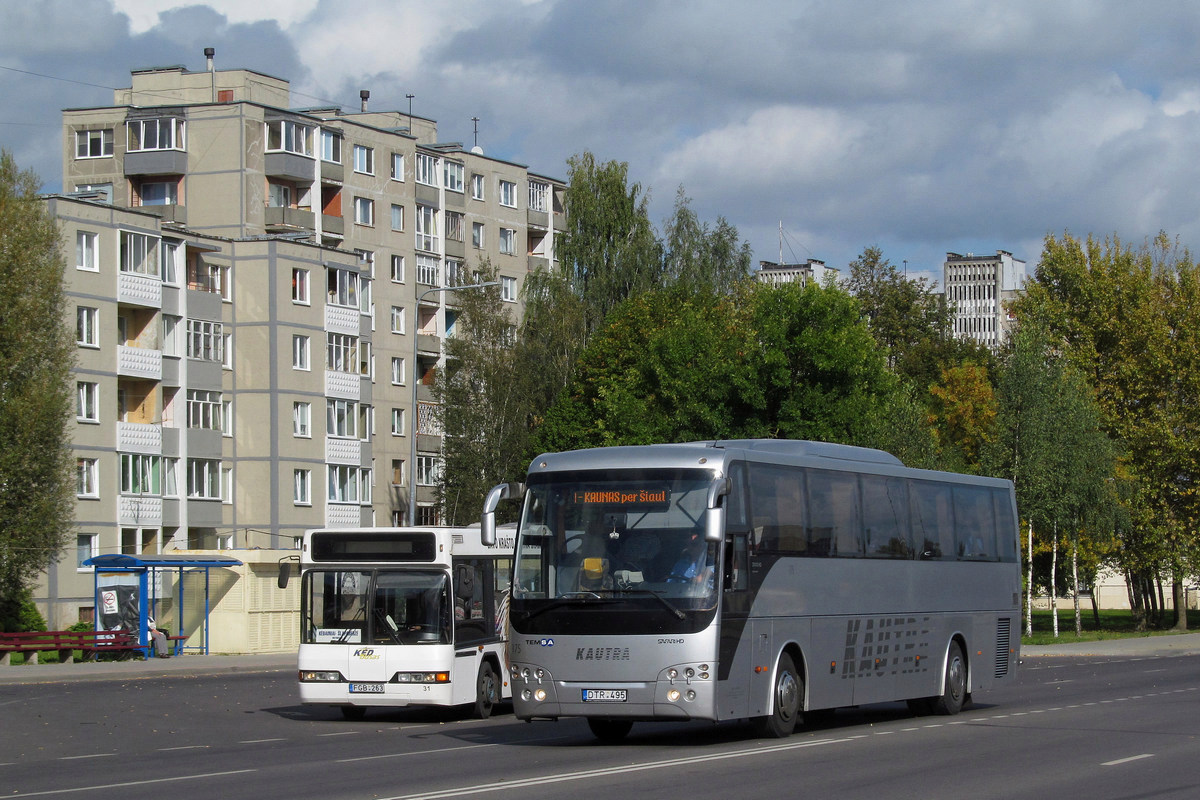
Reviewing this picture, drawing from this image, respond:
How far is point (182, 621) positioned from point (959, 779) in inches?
1387

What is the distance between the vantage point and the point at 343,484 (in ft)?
229

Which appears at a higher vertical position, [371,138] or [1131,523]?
[371,138]

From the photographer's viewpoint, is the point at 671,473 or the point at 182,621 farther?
the point at 182,621

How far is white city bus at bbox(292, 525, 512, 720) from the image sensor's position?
68.4 ft

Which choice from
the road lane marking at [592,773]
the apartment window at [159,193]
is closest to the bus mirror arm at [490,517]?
the road lane marking at [592,773]

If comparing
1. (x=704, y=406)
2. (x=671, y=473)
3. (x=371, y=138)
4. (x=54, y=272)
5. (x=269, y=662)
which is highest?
(x=371, y=138)

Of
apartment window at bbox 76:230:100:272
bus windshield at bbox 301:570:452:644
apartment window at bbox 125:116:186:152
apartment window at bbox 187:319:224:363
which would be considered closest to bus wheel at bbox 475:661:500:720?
bus windshield at bbox 301:570:452:644

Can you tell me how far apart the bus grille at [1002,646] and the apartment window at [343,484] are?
48816 mm

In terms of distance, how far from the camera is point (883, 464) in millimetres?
20500

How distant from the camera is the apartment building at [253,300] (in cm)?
5766

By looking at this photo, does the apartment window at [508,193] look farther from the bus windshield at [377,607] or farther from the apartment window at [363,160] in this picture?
the bus windshield at [377,607]

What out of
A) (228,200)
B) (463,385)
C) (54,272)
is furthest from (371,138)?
(54,272)

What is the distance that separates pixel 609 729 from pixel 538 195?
7931cm

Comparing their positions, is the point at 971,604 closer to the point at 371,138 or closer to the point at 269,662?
the point at 269,662
